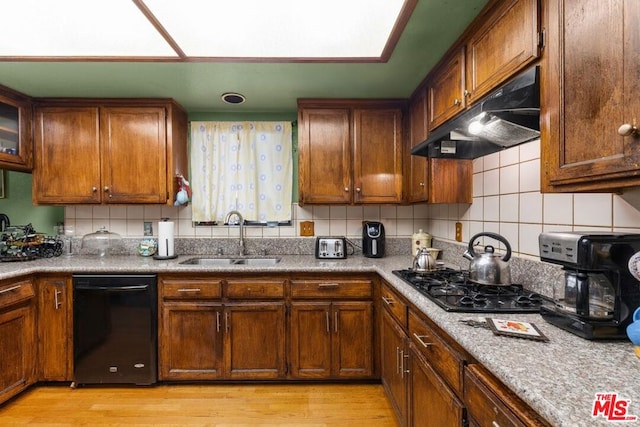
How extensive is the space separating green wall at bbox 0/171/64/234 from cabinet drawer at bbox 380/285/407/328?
110 inches

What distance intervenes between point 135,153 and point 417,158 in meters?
2.12

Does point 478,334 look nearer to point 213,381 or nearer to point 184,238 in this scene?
point 213,381

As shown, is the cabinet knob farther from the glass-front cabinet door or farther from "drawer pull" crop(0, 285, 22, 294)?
the glass-front cabinet door

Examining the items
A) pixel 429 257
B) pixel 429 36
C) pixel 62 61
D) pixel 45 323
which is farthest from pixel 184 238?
pixel 429 36

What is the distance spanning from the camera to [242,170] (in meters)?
2.80

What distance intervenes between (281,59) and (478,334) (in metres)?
1.65

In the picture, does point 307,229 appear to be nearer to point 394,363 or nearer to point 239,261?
point 239,261

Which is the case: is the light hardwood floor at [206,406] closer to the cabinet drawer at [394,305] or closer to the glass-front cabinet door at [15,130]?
the cabinet drawer at [394,305]

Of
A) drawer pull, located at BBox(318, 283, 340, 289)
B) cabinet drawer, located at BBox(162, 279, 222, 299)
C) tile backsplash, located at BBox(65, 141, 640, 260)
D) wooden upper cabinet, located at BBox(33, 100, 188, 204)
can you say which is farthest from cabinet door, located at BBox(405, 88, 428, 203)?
wooden upper cabinet, located at BBox(33, 100, 188, 204)

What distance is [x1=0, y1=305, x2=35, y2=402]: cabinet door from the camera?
Answer: 1966mm

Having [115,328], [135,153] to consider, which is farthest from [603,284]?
[135,153]

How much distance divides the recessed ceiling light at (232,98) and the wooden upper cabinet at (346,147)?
456 millimetres

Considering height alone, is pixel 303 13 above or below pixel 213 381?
above

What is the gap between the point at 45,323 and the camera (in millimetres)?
2168
